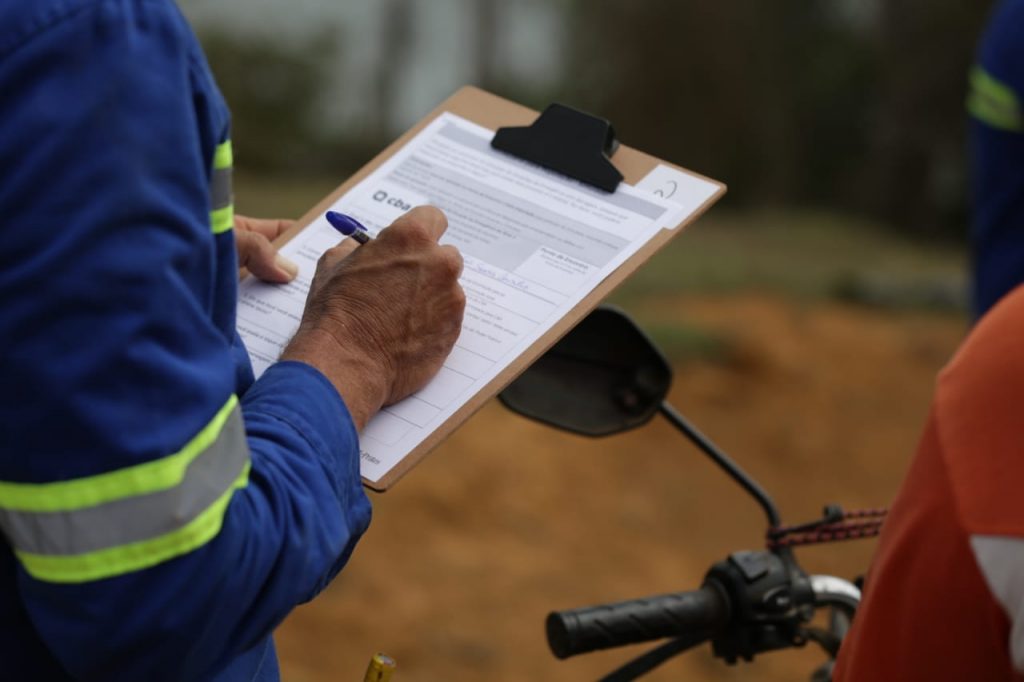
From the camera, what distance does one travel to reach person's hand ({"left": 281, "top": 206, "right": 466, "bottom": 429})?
1.58 m

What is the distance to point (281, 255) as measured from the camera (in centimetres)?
185

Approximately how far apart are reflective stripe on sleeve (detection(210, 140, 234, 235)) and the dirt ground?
3.75 meters

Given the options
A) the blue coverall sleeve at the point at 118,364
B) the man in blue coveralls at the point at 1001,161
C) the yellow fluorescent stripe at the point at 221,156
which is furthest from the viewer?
the man in blue coveralls at the point at 1001,161

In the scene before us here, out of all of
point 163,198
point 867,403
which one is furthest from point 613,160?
point 867,403

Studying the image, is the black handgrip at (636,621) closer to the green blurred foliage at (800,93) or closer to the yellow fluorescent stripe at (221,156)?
the yellow fluorescent stripe at (221,156)

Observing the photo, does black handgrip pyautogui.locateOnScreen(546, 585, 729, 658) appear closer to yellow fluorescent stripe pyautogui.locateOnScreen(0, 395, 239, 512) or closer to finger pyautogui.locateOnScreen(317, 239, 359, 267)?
finger pyautogui.locateOnScreen(317, 239, 359, 267)

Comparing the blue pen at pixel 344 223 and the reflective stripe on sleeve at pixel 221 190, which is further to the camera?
the blue pen at pixel 344 223

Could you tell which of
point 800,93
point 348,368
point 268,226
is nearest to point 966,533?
point 348,368

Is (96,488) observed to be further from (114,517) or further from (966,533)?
(966,533)

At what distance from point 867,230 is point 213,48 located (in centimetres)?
518

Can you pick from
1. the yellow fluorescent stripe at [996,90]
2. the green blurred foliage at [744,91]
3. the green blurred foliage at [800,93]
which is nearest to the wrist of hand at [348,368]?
the yellow fluorescent stripe at [996,90]

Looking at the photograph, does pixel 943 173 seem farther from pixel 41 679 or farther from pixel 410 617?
pixel 41 679

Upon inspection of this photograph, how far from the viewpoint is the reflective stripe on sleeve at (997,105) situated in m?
3.47

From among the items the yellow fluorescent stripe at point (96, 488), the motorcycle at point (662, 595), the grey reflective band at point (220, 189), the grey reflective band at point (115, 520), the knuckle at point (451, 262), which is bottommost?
the motorcycle at point (662, 595)
